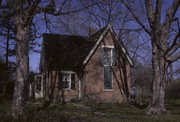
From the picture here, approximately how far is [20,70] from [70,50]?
49.1ft

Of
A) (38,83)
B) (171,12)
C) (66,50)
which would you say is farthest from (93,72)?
(171,12)

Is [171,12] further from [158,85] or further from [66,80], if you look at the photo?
[66,80]

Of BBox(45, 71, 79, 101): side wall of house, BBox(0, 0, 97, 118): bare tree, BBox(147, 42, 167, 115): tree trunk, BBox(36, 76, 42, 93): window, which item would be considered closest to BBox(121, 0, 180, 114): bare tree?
BBox(147, 42, 167, 115): tree trunk

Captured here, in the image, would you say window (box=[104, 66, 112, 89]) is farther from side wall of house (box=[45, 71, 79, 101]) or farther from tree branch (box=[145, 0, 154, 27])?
tree branch (box=[145, 0, 154, 27])

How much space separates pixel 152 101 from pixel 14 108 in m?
8.58

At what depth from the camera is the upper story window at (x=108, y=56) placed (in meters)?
23.7

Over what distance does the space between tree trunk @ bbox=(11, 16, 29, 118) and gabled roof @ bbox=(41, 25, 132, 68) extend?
10.7m

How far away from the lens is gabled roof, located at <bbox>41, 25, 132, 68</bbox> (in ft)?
75.2

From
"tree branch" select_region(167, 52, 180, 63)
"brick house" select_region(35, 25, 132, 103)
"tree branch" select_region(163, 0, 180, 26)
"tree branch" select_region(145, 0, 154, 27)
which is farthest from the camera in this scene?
"brick house" select_region(35, 25, 132, 103)

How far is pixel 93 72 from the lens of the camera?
76.4 feet

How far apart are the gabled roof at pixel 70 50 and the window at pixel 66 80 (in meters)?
0.84

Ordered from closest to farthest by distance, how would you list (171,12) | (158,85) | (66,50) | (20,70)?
1. (20,70)
2. (171,12)
3. (158,85)
4. (66,50)

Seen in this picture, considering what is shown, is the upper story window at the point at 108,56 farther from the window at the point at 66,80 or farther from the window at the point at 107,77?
the window at the point at 66,80

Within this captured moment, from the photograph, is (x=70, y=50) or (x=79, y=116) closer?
(x=79, y=116)
